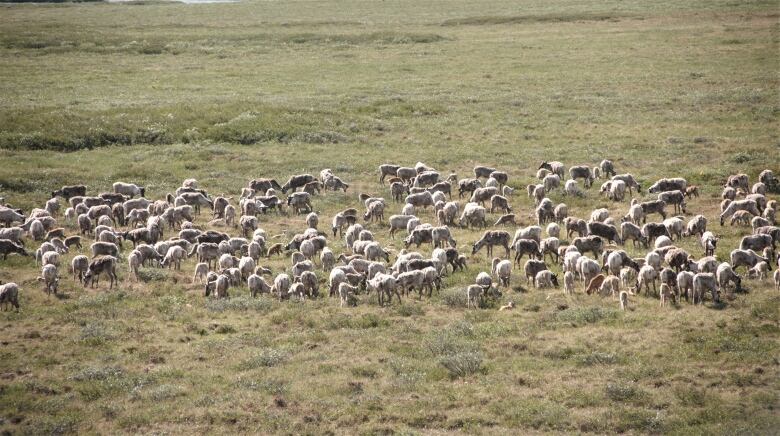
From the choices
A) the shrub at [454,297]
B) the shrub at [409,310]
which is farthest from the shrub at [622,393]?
the shrub at [409,310]

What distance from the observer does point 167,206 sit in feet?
110

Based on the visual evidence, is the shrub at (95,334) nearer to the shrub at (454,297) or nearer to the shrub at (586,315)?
the shrub at (454,297)

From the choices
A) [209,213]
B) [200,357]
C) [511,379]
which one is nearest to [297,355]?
[200,357]

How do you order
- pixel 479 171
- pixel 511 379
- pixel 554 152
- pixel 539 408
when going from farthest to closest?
pixel 554 152 < pixel 479 171 < pixel 511 379 < pixel 539 408

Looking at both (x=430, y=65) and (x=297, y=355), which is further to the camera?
(x=430, y=65)

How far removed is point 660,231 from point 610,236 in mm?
1739

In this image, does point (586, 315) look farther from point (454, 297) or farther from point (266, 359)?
point (266, 359)

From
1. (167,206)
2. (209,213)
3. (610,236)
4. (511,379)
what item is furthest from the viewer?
(209,213)

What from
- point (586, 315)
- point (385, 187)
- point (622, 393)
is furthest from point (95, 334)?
point (385, 187)

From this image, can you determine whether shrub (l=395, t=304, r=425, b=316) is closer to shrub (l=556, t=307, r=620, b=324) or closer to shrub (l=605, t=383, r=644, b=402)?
shrub (l=556, t=307, r=620, b=324)

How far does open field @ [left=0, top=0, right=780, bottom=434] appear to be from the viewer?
17828mm

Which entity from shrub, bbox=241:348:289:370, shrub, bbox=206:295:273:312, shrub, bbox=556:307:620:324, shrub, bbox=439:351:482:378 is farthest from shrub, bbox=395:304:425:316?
shrub, bbox=241:348:289:370

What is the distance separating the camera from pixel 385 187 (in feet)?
127

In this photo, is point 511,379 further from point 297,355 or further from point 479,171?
point 479,171
